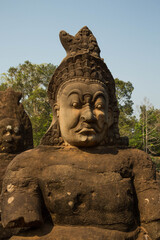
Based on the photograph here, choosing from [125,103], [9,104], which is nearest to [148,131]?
[125,103]

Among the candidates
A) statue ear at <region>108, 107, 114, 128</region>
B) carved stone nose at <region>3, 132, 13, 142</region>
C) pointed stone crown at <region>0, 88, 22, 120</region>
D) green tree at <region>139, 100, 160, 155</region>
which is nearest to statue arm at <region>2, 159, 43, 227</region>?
statue ear at <region>108, 107, 114, 128</region>

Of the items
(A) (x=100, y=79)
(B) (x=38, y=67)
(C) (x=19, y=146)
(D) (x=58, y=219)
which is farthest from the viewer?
(B) (x=38, y=67)

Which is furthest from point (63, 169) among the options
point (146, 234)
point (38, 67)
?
point (38, 67)

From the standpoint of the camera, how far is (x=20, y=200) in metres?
2.72

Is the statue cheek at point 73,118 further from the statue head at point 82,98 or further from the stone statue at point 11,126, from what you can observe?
the stone statue at point 11,126

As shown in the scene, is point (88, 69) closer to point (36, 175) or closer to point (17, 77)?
point (36, 175)

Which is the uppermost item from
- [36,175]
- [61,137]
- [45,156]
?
[61,137]

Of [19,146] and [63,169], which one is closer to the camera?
[63,169]

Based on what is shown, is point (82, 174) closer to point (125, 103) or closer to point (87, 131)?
point (87, 131)

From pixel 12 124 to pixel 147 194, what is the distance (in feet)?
9.80

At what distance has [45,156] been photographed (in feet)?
10.2

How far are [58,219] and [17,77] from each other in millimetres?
21648

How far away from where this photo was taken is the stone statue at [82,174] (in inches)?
109

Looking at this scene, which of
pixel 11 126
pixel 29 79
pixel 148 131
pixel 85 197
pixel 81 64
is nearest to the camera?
pixel 85 197
